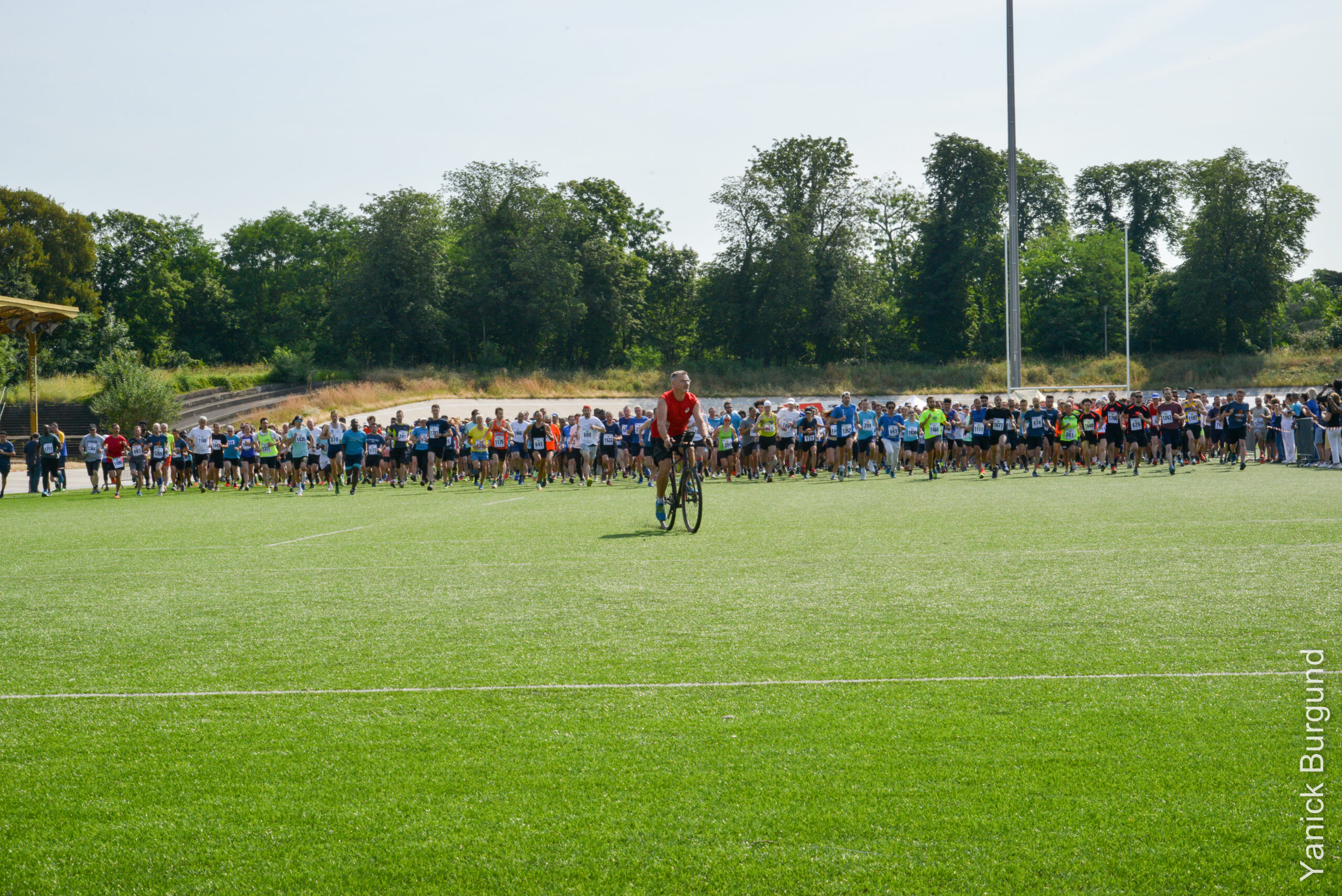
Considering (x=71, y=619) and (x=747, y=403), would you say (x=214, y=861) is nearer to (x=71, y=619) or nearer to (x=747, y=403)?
(x=71, y=619)

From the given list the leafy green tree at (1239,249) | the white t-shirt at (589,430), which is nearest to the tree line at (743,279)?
the leafy green tree at (1239,249)

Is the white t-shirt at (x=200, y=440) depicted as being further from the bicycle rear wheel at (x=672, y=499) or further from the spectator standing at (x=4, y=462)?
the bicycle rear wheel at (x=672, y=499)

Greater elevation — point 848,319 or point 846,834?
point 848,319

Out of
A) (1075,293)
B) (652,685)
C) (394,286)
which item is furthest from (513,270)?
(652,685)

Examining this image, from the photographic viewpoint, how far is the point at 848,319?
225 ft

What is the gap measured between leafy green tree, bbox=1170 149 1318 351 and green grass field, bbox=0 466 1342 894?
64.4 meters

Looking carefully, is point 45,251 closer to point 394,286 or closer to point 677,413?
point 394,286

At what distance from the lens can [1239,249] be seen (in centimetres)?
6631

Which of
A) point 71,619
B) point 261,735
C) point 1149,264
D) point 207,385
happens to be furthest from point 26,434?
point 1149,264

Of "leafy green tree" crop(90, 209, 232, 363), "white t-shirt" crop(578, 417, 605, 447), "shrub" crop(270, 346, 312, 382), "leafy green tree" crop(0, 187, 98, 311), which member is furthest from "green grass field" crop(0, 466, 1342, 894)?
"leafy green tree" crop(90, 209, 232, 363)

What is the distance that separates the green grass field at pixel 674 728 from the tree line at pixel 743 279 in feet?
187

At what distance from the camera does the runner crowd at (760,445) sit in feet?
82.4

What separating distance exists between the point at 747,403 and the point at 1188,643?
51.2 m

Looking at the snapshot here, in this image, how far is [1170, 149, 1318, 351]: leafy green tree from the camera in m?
65.8
